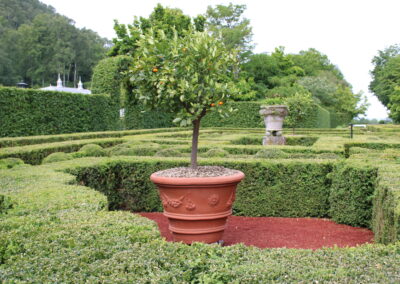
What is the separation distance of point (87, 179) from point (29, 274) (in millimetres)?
4001

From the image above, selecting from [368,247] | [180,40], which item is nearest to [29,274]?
[368,247]

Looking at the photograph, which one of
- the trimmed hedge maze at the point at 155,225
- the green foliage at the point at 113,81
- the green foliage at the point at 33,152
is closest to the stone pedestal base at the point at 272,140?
the trimmed hedge maze at the point at 155,225

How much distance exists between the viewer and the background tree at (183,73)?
14.7ft

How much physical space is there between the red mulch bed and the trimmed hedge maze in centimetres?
21

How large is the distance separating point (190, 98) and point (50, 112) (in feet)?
46.3

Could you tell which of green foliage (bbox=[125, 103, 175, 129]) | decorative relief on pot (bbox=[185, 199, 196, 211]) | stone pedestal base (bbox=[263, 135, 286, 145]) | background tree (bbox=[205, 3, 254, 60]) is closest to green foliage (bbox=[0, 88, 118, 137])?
green foliage (bbox=[125, 103, 175, 129])

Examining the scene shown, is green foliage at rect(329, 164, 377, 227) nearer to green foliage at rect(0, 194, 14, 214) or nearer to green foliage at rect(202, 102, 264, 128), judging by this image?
green foliage at rect(0, 194, 14, 214)

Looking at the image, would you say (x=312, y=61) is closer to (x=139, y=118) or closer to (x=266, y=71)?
(x=266, y=71)

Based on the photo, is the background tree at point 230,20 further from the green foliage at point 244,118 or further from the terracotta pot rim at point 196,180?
the terracotta pot rim at point 196,180

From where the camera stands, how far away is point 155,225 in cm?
312

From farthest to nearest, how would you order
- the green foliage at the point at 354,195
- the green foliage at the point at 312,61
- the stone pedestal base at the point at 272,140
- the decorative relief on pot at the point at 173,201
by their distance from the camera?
the green foliage at the point at 312,61 → the stone pedestal base at the point at 272,140 → the green foliage at the point at 354,195 → the decorative relief on pot at the point at 173,201

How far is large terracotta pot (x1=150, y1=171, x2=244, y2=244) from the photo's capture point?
4.35 meters

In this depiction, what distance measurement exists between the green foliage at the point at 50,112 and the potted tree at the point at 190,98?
39.8 ft

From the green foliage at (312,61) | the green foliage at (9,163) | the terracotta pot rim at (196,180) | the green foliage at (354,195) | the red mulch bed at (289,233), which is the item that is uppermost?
the green foliage at (312,61)
